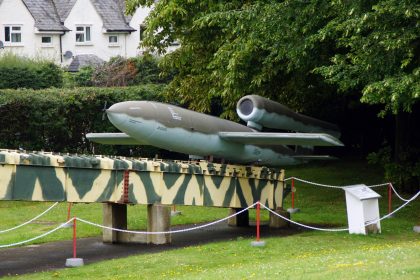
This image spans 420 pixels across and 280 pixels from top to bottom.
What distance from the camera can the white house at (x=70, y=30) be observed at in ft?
197

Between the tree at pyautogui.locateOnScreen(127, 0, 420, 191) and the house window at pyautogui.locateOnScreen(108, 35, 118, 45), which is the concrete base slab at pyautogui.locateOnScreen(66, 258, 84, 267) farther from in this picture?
the house window at pyautogui.locateOnScreen(108, 35, 118, 45)

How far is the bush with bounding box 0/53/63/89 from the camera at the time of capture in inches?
2018

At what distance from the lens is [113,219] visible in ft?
75.8

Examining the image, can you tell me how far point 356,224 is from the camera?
2345 cm

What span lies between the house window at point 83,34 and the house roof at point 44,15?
1421 mm

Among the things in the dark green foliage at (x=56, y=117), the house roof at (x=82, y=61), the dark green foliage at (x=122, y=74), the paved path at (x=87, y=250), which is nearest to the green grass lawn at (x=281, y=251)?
the paved path at (x=87, y=250)

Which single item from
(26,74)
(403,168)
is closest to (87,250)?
(403,168)

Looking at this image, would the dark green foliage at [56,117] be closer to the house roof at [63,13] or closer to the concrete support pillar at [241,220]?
the concrete support pillar at [241,220]

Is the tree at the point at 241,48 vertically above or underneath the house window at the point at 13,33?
underneath

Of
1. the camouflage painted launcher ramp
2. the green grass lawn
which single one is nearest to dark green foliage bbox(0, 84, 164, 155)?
the green grass lawn

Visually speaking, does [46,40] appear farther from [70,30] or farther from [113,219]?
[113,219]

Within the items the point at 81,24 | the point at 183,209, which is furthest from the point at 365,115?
the point at 81,24

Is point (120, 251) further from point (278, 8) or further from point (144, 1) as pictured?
point (144, 1)

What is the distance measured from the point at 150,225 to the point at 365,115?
18.3 metres
